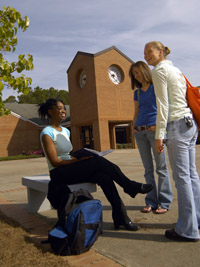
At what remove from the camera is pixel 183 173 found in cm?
256

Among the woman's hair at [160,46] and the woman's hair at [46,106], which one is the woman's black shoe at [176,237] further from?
the woman's hair at [46,106]

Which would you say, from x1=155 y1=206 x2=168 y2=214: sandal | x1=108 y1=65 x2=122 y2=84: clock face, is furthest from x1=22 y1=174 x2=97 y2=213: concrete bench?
x1=108 y1=65 x2=122 y2=84: clock face

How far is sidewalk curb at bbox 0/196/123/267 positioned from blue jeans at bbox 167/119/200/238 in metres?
0.80

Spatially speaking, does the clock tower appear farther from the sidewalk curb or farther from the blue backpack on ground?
the blue backpack on ground

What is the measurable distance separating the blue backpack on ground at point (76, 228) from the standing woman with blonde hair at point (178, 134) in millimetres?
771

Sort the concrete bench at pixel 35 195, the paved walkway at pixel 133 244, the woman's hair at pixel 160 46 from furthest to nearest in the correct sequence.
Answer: the concrete bench at pixel 35 195
the woman's hair at pixel 160 46
the paved walkway at pixel 133 244

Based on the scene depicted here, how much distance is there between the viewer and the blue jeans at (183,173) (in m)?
2.49

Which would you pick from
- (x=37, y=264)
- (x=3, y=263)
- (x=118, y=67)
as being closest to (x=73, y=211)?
(x=37, y=264)

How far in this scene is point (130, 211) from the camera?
3.68m

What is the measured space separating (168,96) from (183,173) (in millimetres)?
799

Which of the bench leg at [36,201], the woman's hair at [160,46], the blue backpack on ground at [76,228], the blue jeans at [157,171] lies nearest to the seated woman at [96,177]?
the blue backpack on ground at [76,228]

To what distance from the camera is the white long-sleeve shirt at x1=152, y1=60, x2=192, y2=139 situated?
2568 mm

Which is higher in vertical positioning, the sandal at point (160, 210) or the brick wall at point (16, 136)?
the brick wall at point (16, 136)

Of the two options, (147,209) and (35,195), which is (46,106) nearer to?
(35,195)
